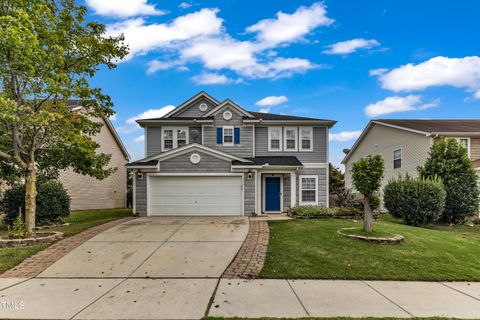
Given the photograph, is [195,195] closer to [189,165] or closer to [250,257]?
[189,165]

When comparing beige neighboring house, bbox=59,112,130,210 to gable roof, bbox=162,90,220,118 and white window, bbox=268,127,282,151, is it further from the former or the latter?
white window, bbox=268,127,282,151

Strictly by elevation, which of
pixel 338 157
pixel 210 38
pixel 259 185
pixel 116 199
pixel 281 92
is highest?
pixel 210 38

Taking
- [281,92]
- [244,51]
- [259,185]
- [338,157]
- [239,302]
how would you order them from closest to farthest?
[239,302], [259,185], [244,51], [281,92], [338,157]

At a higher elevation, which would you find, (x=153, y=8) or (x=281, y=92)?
(x=153, y=8)

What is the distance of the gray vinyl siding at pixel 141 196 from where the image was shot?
13008mm

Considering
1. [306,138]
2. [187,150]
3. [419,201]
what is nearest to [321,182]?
[306,138]

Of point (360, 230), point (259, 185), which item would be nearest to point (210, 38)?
point (259, 185)

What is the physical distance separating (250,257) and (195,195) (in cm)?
725

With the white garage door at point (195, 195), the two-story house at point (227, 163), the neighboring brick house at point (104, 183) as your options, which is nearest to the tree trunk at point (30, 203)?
the two-story house at point (227, 163)

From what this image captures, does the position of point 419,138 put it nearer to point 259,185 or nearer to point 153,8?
point 259,185

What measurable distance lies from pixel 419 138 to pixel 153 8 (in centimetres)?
1671

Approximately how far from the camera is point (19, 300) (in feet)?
14.1

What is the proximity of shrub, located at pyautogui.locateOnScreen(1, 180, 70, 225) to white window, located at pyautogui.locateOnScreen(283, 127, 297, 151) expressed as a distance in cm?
1175

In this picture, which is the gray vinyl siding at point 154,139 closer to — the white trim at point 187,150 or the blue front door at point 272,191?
the white trim at point 187,150
